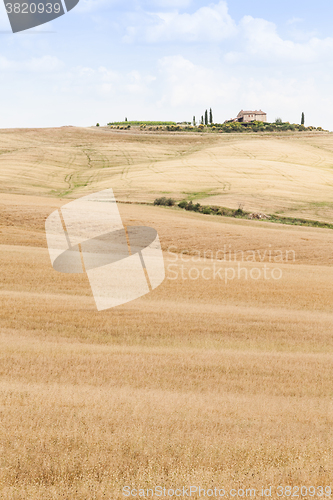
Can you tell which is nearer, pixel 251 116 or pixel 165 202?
pixel 165 202

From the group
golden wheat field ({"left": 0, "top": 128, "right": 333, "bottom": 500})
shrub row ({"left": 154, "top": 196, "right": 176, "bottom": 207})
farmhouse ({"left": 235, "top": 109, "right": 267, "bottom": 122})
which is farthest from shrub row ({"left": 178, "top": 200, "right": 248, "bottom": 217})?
farmhouse ({"left": 235, "top": 109, "right": 267, "bottom": 122})

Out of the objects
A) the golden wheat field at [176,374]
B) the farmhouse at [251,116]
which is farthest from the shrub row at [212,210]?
the farmhouse at [251,116]

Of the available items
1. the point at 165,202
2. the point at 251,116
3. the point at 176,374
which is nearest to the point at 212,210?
the point at 165,202

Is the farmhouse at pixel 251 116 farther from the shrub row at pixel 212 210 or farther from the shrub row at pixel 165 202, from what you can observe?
the shrub row at pixel 212 210

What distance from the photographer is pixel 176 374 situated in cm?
836

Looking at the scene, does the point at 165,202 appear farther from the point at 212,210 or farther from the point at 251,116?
the point at 251,116

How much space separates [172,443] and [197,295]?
9.34 m

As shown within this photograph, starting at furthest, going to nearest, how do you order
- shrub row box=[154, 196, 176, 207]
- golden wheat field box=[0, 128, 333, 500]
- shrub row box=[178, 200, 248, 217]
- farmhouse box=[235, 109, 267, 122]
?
farmhouse box=[235, 109, 267, 122] → shrub row box=[154, 196, 176, 207] → shrub row box=[178, 200, 248, 217] → golden wheat field box=[0, 128, 333, 500]

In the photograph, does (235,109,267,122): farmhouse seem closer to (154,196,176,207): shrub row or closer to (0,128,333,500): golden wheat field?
(154,196,176,207): shrub row

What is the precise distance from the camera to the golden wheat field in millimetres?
5012

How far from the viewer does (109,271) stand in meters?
16.8

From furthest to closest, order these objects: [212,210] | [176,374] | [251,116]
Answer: [251,116], [212,210], [176,374]

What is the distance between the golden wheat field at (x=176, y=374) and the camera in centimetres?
501

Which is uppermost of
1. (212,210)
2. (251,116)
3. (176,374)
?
(251,116)
